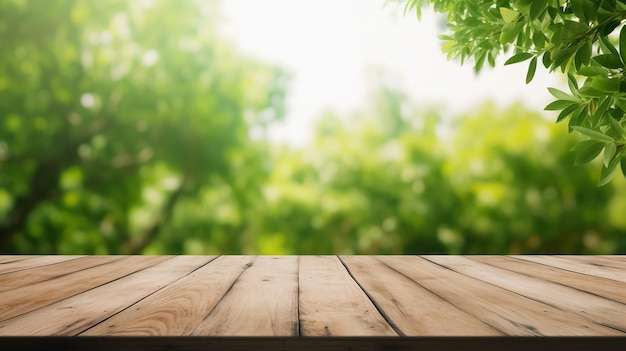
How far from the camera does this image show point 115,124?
11727 millimetres

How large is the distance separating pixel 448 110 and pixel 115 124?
1141cm

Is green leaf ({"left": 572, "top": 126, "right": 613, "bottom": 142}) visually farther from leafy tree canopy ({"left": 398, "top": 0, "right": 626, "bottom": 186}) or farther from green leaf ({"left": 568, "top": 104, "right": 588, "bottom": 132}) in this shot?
green leaf ({"left": 568, "top": 104, "right": 588, "bottom": 132})

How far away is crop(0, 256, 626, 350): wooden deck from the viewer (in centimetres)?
102

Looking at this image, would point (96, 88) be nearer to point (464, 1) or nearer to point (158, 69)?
point (158, 69)

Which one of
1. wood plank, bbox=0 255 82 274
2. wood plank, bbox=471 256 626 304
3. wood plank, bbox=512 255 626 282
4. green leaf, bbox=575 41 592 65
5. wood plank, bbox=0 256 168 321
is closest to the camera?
green leaf, bbox=575 41 592 65

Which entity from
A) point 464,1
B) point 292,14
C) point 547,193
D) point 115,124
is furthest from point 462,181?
point 464,1

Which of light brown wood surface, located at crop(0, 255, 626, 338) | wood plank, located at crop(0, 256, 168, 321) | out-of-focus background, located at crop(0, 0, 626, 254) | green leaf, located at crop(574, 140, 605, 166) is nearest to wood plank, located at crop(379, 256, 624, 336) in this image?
light brown wood surface, located at crop(0, 255, 626, 338)

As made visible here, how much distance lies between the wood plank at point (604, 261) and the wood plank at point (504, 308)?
83 cm

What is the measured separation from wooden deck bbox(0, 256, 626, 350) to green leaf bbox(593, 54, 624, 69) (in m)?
0.52

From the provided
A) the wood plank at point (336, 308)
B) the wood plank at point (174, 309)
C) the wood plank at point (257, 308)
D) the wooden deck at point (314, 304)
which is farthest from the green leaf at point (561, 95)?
the wood plank at point (174, 309)

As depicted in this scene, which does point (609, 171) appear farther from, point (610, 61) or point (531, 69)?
point (531, 69)

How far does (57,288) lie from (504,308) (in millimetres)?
1257

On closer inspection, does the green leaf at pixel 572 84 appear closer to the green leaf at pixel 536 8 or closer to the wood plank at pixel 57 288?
the green leaf at pixel 536 8

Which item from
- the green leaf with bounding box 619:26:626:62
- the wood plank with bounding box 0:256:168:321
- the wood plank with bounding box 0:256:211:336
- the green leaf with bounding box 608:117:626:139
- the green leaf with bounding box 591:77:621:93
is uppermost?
the green leaf with bounding box 619:26:626:62
